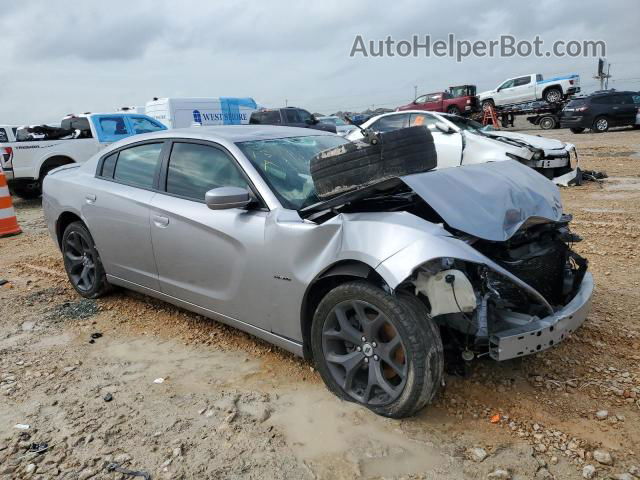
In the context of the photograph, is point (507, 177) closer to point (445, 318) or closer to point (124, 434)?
point (445, 318)

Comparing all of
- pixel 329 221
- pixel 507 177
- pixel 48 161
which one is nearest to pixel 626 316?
pixel 507 177

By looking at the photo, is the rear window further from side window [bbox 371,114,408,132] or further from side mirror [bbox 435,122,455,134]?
side mirror [bbox 435,122,455,134]

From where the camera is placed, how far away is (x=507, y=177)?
3.38 m

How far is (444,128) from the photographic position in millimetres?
9727

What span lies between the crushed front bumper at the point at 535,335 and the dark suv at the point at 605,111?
21.2 meters

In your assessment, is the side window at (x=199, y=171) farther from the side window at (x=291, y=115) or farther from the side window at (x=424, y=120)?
the side window at (x=291, y=115)

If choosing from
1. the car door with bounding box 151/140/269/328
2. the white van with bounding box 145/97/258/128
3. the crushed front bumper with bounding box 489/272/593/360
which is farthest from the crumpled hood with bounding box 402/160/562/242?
the white van with bounding box 145/97/258/128

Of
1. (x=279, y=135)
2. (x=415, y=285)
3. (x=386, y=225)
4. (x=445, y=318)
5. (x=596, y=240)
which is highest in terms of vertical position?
(x=279, y=135)

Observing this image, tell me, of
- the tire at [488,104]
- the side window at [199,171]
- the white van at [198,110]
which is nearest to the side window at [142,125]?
the white van at [198,110]

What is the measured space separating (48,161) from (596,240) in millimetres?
10821

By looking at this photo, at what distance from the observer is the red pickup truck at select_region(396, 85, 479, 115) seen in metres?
29.6

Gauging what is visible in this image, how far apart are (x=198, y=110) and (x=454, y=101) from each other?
1607 cm

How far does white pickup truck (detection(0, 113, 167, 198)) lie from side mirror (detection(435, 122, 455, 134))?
25.5 feet

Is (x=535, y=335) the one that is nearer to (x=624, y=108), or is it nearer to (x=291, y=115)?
(x=291, y=115)
